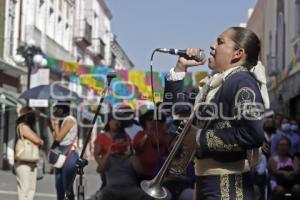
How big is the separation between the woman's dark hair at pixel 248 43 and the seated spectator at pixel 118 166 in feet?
12.5

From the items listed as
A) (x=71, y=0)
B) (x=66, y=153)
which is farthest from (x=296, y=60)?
(x=71, y=0)

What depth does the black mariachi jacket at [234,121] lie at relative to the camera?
3.00 meters

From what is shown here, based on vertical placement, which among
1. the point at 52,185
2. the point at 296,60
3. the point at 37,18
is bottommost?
the point at 52,185

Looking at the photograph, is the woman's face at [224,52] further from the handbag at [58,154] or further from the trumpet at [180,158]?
the handbag at [58,154]

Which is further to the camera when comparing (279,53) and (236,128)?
(279,53)

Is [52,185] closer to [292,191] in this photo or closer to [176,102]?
[292,191]

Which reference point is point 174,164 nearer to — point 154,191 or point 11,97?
point 154,191

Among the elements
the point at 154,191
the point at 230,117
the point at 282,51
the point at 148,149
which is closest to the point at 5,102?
the point at 282,51

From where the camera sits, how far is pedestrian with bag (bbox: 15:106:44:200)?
8047 millimetres

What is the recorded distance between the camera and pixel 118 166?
743 centimetres

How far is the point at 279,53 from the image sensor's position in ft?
82.0

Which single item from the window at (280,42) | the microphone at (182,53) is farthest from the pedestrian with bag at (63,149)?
the window at (280,42)

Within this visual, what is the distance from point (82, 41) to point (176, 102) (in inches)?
1391

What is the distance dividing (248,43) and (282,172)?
21.6 feet
